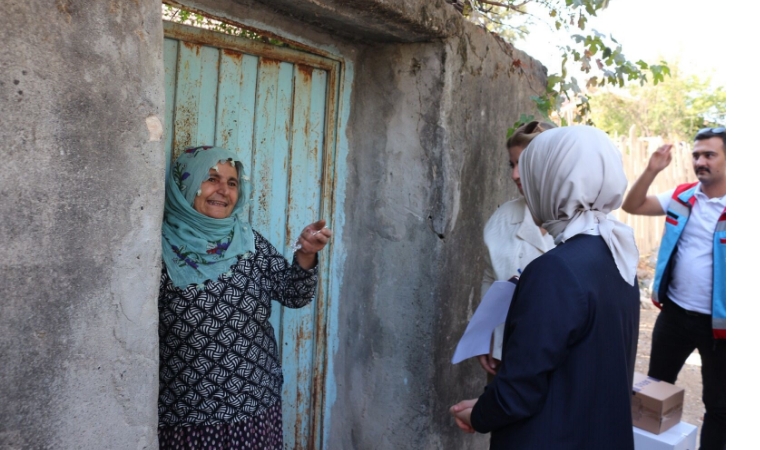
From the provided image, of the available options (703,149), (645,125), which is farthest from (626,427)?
(645,125)

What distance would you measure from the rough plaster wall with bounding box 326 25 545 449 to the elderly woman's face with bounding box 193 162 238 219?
0.79m

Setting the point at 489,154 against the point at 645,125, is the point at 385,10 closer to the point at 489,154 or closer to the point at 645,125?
the point at 489,154

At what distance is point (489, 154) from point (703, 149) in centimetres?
128

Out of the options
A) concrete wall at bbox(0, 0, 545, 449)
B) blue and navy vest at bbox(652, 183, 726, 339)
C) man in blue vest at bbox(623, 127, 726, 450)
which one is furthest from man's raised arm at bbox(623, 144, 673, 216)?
concrete wall at bbox(0, 0, 545, 449)

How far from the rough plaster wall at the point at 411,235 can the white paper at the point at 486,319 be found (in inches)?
22.2

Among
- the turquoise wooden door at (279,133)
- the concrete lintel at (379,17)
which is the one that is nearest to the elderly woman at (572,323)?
the concrete lintel at (379,17)

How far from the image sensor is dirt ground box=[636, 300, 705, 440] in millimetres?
5027

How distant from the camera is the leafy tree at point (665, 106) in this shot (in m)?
17.4

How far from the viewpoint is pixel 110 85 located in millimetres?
1594

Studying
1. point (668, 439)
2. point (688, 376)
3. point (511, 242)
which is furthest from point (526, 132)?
point (688, 376)

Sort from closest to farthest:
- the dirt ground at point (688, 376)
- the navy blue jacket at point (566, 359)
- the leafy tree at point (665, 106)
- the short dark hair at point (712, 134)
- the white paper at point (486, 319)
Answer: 1. the navy blue jacket at point (566, 359)
2. the white paper at point (486, 319)
3. the short dark hair at point (712, 134)
4. the dirt ground at point (688, 376)
5. the leafy tree at point (665, 106)

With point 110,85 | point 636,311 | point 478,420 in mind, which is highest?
point 110,85

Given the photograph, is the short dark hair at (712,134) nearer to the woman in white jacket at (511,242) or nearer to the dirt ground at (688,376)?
the woman in white jacket at (511,242)

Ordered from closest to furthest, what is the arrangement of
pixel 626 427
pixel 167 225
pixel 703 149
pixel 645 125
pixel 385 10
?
pixel 626 427
pixel 167 225
pixel 385 10
pixel 703 149
pixel 645 125
